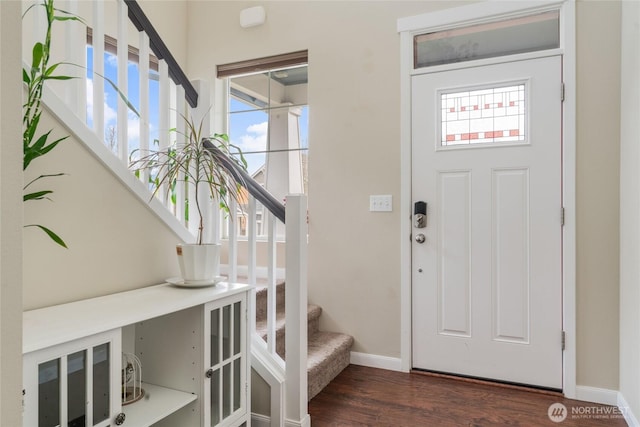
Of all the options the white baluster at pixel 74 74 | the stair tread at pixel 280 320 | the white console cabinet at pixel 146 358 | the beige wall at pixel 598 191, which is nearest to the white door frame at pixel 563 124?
the beige wall at pixel 598 191

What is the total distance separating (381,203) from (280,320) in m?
1.07

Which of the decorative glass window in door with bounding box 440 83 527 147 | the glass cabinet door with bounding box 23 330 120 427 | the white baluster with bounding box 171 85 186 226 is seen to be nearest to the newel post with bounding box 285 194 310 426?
the white baluster with bounding box 171 85 186 226

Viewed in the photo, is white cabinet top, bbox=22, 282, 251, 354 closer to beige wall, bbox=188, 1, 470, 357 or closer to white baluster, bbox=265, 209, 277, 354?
white baluster, bbox=265, 209, 277, 354

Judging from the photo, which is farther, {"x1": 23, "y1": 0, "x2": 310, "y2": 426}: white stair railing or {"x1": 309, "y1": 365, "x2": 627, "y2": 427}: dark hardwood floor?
{"x1": 309, "y1": 365, "x2": 627, "y2": 427}: dark hardwood floor

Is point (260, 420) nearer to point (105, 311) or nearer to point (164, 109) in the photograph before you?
point (105, 311)

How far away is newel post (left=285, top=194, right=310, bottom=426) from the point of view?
6.23 ft

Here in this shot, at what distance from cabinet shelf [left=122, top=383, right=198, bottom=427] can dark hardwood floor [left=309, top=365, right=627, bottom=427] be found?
85 cm

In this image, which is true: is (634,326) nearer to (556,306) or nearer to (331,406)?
(556,306)

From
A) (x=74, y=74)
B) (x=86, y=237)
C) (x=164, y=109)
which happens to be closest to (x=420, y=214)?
(x=164, y=109)

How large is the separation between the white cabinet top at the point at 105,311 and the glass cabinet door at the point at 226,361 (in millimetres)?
77

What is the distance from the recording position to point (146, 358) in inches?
63.6

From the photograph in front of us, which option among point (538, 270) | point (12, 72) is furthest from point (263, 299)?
point (12, 72)

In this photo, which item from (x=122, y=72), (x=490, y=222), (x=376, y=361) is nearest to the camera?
(x=122, y=72)

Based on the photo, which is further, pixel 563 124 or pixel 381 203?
pixel 381 203
